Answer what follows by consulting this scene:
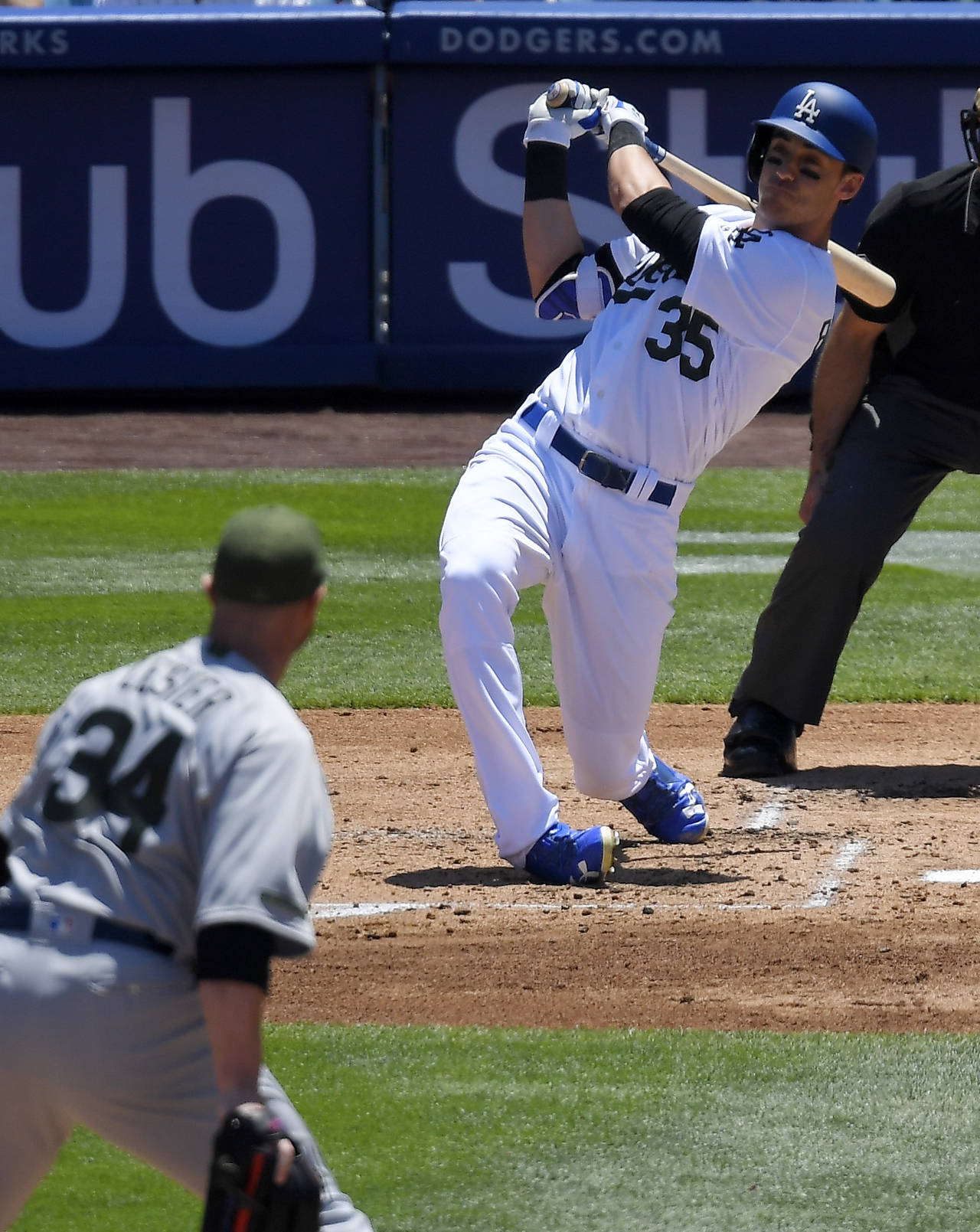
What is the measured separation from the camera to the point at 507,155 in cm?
1435

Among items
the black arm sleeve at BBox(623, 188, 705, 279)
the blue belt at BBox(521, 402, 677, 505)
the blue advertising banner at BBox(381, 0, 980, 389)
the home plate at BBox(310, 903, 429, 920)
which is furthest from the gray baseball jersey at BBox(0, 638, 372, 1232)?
the blue advertising banner at BBox(381, 0, 980, 389)

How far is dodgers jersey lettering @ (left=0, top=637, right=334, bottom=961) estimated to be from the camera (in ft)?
7.02

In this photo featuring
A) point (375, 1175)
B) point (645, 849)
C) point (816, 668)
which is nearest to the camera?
point (375, 1175)

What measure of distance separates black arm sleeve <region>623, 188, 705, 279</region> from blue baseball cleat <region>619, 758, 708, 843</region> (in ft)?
4.50

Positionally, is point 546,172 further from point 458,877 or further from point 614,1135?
point 614,1135

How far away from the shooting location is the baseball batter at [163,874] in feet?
7.09

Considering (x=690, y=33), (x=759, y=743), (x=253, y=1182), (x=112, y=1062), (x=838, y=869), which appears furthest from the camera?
(x=690, y=33)

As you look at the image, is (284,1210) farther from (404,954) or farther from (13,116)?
(13,116)

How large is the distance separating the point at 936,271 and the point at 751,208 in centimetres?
115

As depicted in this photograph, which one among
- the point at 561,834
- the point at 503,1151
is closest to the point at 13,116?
the point at 561,834

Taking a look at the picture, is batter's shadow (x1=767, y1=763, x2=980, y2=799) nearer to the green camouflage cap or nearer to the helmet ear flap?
the helmet ear flap

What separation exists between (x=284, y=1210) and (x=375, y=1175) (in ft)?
3.51

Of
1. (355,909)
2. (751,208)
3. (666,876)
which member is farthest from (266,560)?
(751,208)

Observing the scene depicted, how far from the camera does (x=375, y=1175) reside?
3119 millimetres
